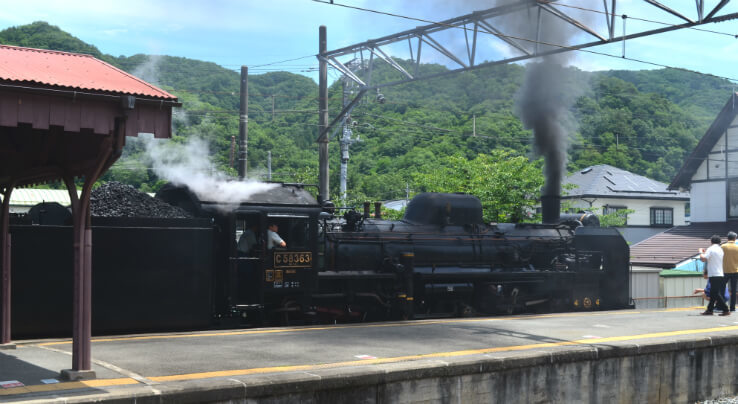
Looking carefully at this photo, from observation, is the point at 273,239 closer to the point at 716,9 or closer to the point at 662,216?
the point at 716,9

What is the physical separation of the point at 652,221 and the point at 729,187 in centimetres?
1364

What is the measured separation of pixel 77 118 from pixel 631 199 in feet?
139

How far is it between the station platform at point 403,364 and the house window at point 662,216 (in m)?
34.7

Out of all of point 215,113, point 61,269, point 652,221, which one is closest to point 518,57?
point 61,269

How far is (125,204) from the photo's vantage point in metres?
10.7

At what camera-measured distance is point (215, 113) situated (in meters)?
31.9

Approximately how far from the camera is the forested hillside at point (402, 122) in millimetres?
37500

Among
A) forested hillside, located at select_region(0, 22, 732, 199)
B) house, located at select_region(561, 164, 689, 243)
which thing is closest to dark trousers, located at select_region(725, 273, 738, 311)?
forested hillside, located at select_region(0, 22, 732, 199)

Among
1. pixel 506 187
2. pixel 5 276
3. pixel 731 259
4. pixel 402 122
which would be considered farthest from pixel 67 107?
pixel 402 122

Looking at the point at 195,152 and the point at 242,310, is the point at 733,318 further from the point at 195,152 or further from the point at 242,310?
the point at 195,152

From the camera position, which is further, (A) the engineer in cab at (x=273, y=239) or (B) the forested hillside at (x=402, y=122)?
(B) the forested hillside at (x=402, y=122)

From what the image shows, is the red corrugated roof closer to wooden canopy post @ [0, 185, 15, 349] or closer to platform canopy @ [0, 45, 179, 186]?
platform canopy @ [0, 45, 179, 186]

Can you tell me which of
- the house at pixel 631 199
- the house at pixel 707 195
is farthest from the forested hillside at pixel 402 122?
the house at pixel 707 195

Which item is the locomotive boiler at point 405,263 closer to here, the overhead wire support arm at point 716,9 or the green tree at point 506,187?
the overhead wire support arm at point 716,9
